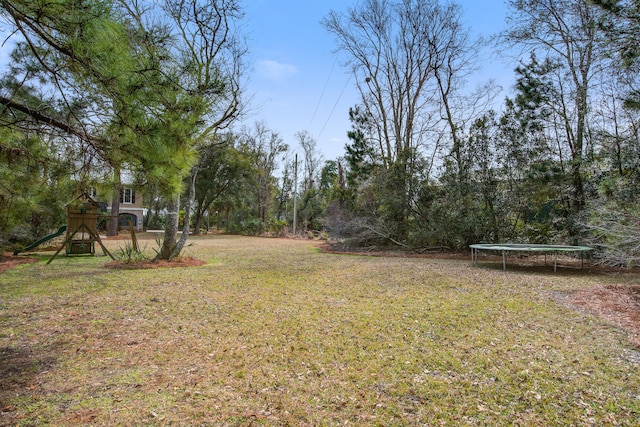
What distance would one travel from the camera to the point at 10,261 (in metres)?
7.85

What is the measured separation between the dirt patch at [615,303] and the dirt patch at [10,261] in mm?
10266

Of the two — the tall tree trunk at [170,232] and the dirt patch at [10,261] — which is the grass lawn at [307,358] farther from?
the tall tree trunk at [170,232]

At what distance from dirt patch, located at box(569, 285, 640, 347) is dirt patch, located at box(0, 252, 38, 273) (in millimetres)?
10266

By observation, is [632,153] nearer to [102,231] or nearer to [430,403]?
[430,403]

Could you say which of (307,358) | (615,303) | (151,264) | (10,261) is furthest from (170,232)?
(615,303)

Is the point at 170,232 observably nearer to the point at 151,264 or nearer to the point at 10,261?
the point at 151,264

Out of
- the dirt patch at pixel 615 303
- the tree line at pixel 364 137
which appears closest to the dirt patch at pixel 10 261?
the tree line at pixel 364 137

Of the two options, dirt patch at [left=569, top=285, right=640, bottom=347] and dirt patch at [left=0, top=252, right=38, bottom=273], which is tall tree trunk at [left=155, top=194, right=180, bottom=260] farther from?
dirt patch at [left=569, top=285, right=640, bottom=347]

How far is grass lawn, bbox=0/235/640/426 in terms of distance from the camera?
202cm

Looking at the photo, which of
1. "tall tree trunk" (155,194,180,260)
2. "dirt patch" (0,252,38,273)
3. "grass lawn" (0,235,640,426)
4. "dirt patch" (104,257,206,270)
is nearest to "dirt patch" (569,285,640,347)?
"grass lawn" (0,235,640,426)

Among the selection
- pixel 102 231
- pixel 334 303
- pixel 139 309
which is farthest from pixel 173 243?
pixel 102 231

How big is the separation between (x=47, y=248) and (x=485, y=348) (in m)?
12.8

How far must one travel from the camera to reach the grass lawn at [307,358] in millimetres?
2016

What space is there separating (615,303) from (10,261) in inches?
469
